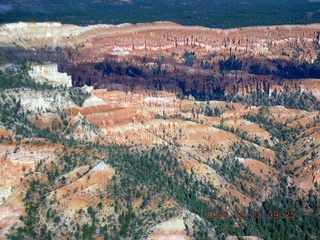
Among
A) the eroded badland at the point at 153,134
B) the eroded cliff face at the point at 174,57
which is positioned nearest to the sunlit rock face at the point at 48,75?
the eroded badland at the point at 153,134

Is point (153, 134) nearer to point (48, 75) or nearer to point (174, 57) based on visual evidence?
point (48, 75)

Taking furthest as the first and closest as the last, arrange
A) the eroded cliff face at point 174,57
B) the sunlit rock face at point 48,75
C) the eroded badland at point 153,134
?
the eroded cliff face at point 174,57
the sunlit rock face at point 48,75
the eroded badland at point 153,134

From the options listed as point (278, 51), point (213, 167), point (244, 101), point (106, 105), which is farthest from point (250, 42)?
Result: point (213, 167)

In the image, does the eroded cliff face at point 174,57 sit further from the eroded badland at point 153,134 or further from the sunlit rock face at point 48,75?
the sunlit rock face at point 48,75

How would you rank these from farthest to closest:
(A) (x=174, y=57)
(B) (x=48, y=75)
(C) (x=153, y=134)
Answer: (A) (x=174, y=57) < (B) (x=48, y=75) < (C) (x=153, y=134)

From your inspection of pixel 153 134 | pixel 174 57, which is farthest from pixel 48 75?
pixel 174 57

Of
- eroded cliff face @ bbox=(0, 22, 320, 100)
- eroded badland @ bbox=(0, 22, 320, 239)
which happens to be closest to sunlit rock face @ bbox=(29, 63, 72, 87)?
eroded badland @ bbox=(0, 22, 320, 239)

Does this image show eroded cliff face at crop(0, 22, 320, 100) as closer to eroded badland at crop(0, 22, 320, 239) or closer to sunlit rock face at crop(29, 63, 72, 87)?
eroded badland at crop(0, 22, 320, 239)

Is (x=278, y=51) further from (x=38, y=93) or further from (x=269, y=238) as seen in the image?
(x=269, y=238)

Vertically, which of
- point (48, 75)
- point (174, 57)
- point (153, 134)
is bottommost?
point (174, 57)
